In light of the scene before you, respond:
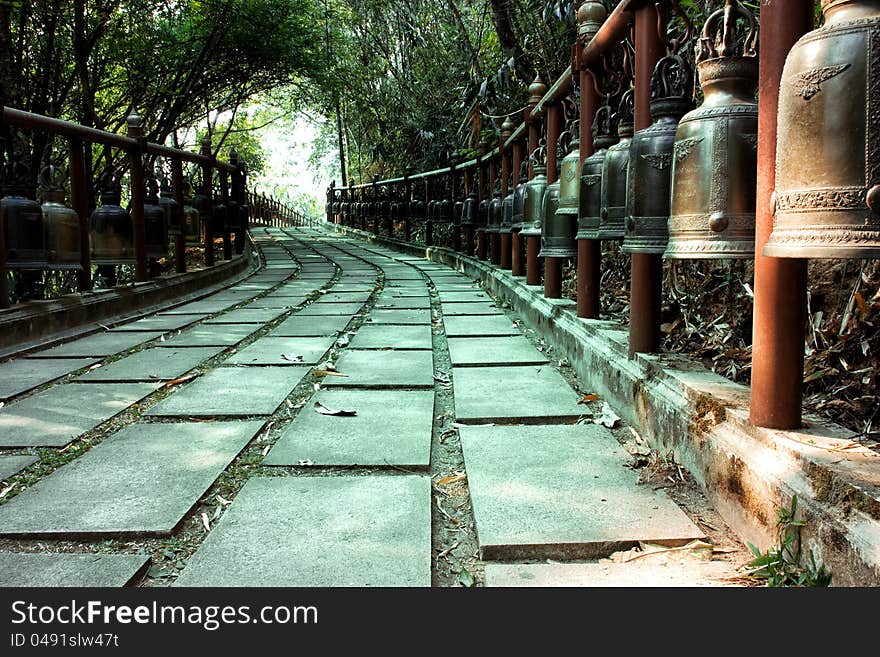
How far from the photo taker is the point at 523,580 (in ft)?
4.79

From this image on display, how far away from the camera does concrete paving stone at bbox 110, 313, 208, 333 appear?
4.63 metres

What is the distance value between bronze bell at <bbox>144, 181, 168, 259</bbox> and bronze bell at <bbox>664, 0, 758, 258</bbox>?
4909 mm

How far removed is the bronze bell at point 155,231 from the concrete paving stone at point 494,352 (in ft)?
9.74

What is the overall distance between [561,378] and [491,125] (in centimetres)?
827

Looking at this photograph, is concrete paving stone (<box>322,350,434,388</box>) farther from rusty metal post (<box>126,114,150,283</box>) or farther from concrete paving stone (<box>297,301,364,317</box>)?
rusty metal post (<box>126,114,150,283</box>)

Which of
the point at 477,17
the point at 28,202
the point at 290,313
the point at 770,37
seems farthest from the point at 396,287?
the point at 477,17

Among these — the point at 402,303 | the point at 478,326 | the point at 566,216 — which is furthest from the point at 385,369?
the point at 402,303

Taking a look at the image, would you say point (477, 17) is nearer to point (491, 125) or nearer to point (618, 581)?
point (491, 125)

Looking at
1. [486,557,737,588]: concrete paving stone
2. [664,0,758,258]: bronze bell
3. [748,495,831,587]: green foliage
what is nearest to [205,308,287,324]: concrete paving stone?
[664,0,758,258]: bronze bell

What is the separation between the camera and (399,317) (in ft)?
17.1

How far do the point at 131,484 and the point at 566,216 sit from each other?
2655 millimetres

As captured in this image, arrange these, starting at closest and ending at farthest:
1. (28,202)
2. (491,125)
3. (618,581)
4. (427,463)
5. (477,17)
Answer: (618,581)
(427,463)
(28,202)
(491,125)
(477,17)

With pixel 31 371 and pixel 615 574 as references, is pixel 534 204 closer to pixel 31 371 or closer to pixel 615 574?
pixel 31 371

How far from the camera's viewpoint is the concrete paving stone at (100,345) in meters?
3.79
